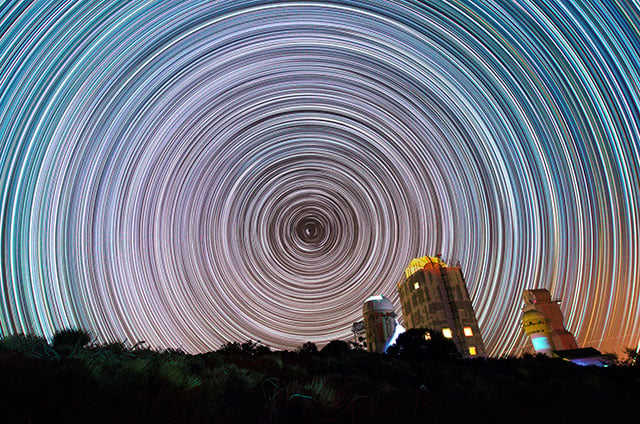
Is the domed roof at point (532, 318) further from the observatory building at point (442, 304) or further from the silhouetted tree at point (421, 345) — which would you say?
the silhouetted tree at point (421, 345)

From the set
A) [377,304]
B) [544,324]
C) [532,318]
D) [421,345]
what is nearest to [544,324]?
[544,324]

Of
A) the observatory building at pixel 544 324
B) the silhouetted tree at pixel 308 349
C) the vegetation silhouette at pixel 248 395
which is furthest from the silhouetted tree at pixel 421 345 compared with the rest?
the observatory building at pixel 544 324

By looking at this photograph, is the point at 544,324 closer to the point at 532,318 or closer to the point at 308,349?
the point at 532,318

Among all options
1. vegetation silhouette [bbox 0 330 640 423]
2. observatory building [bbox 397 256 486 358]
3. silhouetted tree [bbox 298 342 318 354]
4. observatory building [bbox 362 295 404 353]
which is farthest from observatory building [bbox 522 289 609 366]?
vegetation silhouette [bbox 0 330 640 423]

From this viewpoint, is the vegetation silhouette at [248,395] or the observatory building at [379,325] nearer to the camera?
the vegetation silhouette at [248,395]

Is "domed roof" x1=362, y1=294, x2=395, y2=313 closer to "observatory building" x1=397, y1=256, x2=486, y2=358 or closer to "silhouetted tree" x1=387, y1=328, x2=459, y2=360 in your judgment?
"observatory building" x1=397, y1=256, x2=486, y2=358

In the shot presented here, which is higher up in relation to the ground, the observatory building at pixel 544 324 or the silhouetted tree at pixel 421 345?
the observatory building at pixel 544 324

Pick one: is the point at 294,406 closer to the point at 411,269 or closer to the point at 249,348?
the point at 249,348
